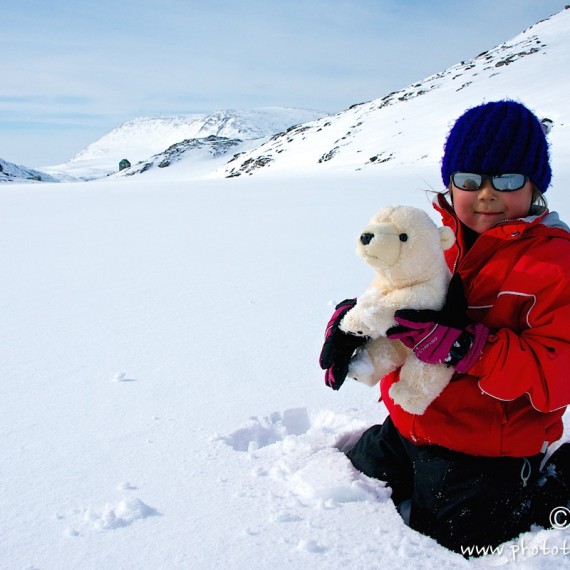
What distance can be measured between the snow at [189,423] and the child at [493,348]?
0.13 metres

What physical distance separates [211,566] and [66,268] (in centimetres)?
435

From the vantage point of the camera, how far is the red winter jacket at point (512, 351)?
1524 mm

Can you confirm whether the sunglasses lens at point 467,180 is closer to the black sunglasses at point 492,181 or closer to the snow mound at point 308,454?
the black sunglasses at point 492,181

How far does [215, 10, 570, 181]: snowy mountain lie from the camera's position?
26.9 metres

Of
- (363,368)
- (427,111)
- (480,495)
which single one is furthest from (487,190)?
(427,111)

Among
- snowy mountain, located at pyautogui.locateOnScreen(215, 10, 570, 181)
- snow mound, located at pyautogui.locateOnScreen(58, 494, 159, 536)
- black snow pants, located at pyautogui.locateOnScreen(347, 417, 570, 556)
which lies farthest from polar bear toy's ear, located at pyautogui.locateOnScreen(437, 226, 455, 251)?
snowy mountain, located at pyautogui.locateOnScreen(215, 10, 570, 181)

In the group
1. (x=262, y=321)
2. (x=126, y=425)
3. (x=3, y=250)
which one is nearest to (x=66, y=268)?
(x=3, y=250)

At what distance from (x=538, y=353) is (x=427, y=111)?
37486mm

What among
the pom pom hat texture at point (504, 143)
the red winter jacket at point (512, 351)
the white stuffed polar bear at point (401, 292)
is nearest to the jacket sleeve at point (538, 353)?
the red winter jacket at point (512, 351)

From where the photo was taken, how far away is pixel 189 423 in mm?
2279

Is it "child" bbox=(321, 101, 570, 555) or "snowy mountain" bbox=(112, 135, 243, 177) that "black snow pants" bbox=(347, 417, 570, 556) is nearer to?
"child" bbox=(321, 101, 570, 555)

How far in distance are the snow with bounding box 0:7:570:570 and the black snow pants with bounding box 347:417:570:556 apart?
5 cm

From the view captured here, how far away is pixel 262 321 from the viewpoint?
11.6 feet

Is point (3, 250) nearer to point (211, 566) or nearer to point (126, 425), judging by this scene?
point (126, 425)
